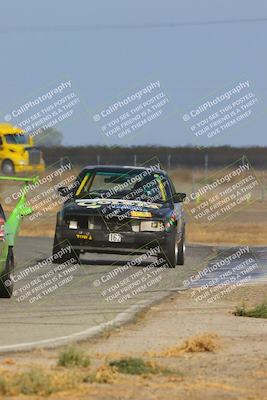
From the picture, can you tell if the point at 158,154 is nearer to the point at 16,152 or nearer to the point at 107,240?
the point at 16,152

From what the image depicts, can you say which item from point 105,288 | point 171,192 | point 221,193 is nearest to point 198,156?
point 221,193

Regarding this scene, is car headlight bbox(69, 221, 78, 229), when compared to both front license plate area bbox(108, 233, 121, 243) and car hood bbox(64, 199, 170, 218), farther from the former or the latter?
front license plate area bbox(108, 233, 121, 243)

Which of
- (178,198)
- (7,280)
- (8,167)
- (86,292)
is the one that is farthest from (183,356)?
(8,167)

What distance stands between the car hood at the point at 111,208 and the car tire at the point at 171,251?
439 mm

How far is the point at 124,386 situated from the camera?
9.86 metres

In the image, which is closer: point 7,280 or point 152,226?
point 7,280

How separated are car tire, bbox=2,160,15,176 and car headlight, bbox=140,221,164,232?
42.6 m

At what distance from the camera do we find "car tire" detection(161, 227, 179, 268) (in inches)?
891

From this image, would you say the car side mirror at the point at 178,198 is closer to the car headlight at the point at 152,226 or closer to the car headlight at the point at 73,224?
the car headlight at the point at 152,226

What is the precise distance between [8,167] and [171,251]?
43395 millimetres

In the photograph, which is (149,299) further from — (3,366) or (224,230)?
(224,230)

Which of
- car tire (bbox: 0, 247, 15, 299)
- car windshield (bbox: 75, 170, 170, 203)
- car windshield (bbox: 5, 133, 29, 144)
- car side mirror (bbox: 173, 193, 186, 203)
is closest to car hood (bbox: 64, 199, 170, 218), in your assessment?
car windshield (bbox: 75, 170, 170, 203)

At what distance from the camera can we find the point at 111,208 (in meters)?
22.6

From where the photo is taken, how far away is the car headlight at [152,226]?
74.4 feet
